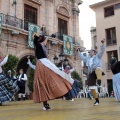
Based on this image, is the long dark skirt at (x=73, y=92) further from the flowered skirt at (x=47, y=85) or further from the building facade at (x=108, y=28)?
the building facade at (x=108, y=28)

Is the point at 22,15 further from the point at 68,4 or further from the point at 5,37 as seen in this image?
the point at 68,4

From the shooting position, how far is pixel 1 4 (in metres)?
16.0

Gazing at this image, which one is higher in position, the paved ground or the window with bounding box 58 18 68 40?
the window with bounding box 58 18 68 40

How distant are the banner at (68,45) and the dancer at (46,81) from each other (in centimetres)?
1420

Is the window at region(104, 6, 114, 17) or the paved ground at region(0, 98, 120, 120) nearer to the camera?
the paved ground at region(0, 98, 120, 120)

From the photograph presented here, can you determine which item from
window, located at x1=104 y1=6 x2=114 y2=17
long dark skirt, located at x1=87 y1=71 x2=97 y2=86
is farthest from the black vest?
window, located at x1=104 y1=6 x2=114 y2=17

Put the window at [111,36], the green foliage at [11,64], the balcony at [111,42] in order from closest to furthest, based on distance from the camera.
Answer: the green foliage at [11,64], the balcony at [111,42], the window at [111,36]

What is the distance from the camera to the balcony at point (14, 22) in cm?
1575

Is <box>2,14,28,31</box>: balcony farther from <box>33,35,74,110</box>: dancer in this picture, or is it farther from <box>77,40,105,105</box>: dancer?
<box>33,35,74,110</box>: dancer

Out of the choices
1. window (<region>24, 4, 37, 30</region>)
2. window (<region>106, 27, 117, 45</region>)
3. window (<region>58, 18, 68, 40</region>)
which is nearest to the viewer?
window (<region>24, 4, 37, 30</region>)

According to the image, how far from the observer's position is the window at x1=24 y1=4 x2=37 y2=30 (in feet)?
57.9

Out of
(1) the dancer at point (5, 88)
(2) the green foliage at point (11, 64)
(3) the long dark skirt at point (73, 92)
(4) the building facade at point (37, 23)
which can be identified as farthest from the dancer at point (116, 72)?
(4) the building facade at point (37, 23)

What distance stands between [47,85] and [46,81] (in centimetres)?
9

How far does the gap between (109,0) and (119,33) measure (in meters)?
3.87
